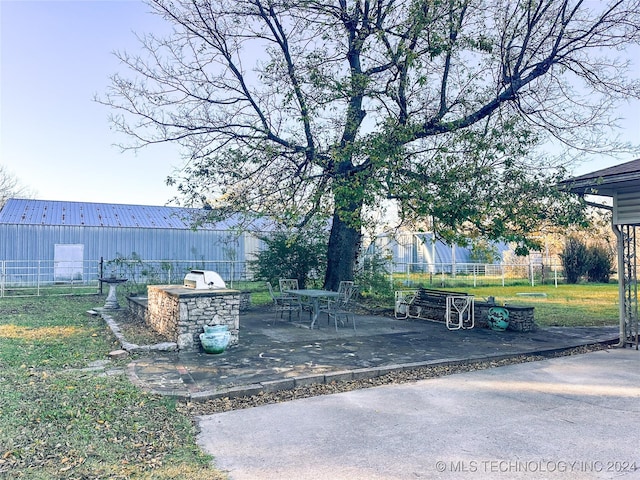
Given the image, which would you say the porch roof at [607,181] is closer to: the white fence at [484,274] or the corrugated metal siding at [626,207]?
the corrugated metal siding at [626,207]

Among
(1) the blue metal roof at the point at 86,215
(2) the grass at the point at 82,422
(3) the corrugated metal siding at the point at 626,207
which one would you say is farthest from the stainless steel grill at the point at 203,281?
(1) the blue metal roof at the point at 86,215

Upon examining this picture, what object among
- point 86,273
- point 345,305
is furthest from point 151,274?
point 345,305

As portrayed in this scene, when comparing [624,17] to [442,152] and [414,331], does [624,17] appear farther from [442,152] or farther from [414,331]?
[414,331]

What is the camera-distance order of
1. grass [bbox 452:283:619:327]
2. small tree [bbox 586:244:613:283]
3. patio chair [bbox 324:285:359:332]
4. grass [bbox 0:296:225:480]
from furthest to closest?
small tree [bbox 586:244:613:283]
grass [bbox 452:283:619:327]
patio chair [bbox 324:285:359:332]
grass [bbox 0:296:225:480]

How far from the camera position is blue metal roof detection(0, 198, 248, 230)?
17969 millimetres

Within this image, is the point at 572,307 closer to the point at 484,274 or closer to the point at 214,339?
the point at 214,339

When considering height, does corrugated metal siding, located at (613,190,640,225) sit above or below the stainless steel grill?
above

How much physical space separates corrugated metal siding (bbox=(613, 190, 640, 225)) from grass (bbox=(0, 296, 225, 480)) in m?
6.98

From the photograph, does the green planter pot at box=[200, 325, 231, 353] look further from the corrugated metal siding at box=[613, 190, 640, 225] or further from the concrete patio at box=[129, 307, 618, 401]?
the corrugated metal siding at box=[613, 190, 640, 225]

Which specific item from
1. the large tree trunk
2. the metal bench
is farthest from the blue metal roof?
the metal bench

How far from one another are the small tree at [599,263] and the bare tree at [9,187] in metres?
38.5

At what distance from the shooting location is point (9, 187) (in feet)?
114

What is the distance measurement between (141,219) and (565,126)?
1705 centimetres

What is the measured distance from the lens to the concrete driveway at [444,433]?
9.82 feet
